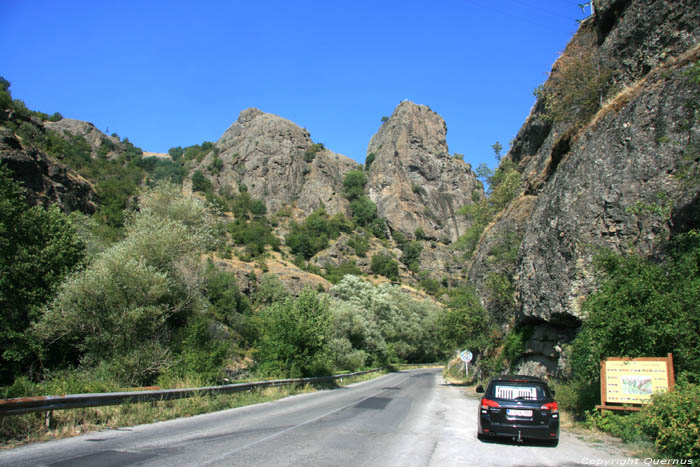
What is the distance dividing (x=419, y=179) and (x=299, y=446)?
394 feet

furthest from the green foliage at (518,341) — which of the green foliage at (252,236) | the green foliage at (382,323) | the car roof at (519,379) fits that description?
the green foliage at (252,236)

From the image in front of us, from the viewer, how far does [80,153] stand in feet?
303

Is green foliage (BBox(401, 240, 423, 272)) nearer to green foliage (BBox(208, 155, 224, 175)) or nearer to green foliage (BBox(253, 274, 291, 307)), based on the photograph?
green foliage (BBox(253, 274, 291, 307))

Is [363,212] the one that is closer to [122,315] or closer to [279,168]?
[279,168]

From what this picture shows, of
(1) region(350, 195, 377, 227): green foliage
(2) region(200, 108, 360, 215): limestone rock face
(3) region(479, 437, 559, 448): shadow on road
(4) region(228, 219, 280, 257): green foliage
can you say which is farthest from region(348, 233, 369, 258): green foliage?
(3) region(479, 437, 559, 448): shadow on road

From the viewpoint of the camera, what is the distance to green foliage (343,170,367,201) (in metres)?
123

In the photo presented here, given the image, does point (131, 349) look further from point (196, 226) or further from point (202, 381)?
point (196, 226)

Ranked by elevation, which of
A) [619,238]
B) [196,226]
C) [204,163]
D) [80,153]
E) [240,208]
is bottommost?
[619,238]

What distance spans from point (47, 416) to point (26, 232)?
2005 centimetres

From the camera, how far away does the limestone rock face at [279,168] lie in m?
112

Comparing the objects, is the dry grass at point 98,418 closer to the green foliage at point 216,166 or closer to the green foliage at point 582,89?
the green foliage at point 582,89

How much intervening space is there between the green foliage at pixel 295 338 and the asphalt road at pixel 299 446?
1275cm

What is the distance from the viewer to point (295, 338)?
25.7 meters

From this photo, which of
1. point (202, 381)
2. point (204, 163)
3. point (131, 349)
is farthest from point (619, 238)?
point (204, 163)
